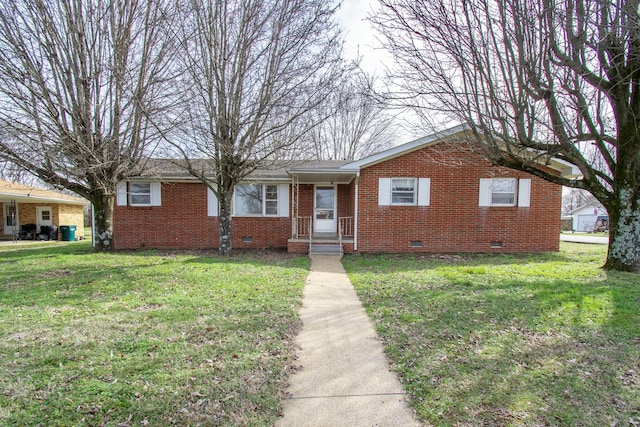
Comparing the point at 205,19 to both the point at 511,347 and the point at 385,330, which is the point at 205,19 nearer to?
the point at 385,330

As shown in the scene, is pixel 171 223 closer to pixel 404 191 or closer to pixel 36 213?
pixel 404 191

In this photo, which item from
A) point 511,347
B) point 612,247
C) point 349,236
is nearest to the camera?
point 511,347

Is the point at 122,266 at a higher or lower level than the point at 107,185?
lower

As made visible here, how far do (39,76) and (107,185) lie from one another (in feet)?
10.7

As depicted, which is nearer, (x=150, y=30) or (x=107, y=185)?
(x=150, y=30)

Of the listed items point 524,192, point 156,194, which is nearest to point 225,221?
point 156,194

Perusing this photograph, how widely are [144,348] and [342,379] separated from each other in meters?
2.23

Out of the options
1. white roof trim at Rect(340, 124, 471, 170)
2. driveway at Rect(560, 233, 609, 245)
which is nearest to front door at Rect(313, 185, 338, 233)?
white roof trim at Rect(340, 124, 471, 170)

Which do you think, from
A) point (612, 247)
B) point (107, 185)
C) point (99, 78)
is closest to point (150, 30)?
point (99, 78)

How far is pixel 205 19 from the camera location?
8164 millimetres

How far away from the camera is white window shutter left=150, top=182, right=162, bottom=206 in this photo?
12086 millimetres

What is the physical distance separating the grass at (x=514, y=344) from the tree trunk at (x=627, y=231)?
625 mm

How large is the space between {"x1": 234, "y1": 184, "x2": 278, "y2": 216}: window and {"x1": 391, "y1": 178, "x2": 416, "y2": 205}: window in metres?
4.57

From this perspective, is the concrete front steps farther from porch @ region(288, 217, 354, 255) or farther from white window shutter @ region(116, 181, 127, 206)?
white window shutter @ region(116, 181, 127, 206)
